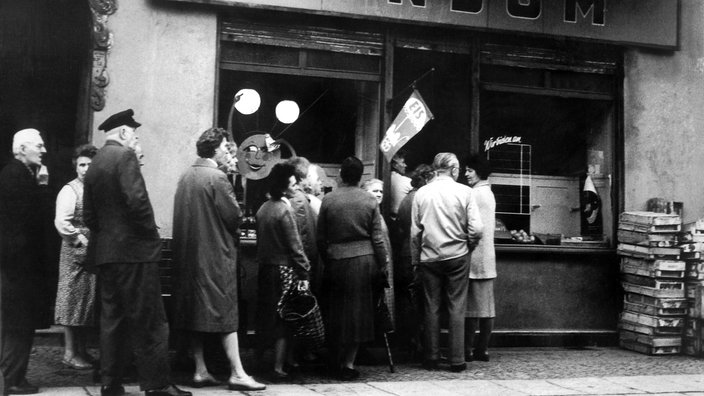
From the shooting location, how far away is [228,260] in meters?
6.89

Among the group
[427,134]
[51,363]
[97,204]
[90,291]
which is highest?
[427,134]

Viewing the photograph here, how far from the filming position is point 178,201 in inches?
276

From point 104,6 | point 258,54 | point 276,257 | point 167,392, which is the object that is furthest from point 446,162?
point 104,6

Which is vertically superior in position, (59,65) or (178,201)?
(59,65)

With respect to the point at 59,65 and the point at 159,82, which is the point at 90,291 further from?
the point at 59,65

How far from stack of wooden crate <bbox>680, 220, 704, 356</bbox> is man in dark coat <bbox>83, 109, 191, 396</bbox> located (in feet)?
19.4

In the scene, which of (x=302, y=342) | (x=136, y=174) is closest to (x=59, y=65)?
(x=136, y=174)

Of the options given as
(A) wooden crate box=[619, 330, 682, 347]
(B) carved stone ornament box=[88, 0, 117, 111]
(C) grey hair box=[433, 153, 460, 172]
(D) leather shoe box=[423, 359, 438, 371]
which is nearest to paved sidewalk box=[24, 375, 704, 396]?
(D) leather shoe box=[423, 359, 438, 371]

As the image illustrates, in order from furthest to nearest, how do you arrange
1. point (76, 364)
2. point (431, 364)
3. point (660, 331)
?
1. point (660, 331)
2. point (431, 364)
3. point (76, 364)

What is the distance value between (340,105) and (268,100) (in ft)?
2.82

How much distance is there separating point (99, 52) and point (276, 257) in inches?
115

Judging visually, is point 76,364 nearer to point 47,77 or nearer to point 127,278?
point 127,278

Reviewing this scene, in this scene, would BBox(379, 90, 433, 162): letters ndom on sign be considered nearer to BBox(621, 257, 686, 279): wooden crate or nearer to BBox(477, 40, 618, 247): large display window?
BBox(477, 40, 618, 247): large display window

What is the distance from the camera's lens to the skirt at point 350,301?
7.49 metres
